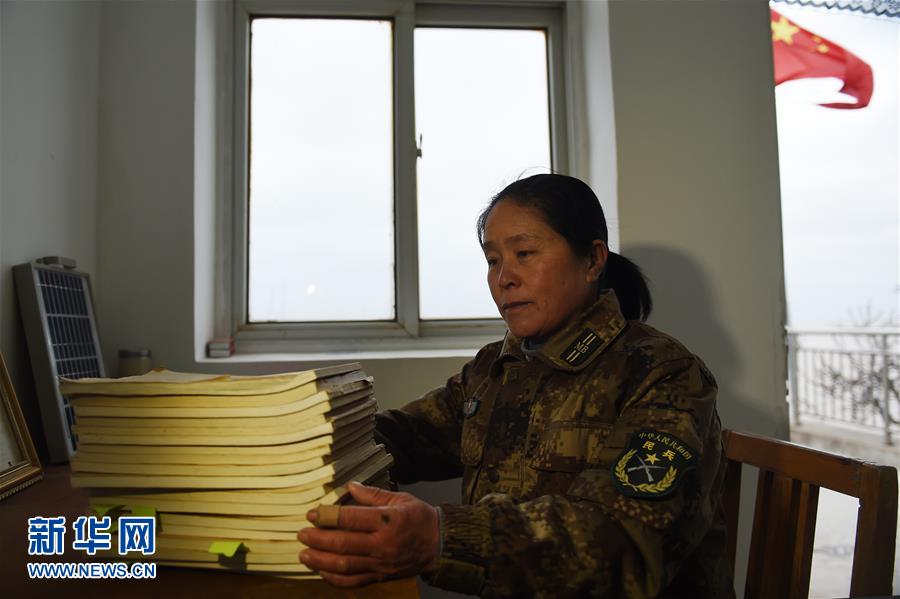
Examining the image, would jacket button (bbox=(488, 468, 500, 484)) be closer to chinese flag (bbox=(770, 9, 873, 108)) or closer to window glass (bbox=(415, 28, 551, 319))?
window glass (bbox=(415, 28, 551, 319))

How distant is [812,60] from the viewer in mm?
2182

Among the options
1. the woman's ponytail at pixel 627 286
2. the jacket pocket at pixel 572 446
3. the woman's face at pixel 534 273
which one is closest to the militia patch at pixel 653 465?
the jacket pocket at pixel 572 446

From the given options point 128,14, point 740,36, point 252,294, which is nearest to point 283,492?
point 252,294

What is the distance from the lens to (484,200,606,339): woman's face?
1141 millimetres

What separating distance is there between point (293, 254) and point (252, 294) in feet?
0.62

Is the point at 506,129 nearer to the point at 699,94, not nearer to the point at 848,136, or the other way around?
the point at 699,94

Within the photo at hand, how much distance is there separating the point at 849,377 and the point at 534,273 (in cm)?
A: 386

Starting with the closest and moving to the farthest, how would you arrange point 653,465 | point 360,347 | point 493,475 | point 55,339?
point 653,465 → point 493,475 → point 55,339 → point 360,347

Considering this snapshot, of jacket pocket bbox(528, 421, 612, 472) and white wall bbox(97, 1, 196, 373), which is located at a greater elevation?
white wall bbox(97, 1, 196, 373)

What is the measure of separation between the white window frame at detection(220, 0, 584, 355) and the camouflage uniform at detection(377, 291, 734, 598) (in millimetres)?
663

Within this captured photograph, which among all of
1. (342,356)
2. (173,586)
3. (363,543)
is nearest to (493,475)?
(363,543)

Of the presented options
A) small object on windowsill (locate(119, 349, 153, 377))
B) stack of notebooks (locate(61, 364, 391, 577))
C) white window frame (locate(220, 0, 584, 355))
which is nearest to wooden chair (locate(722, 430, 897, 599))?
stack of notebooks (locate(61, 364, 391, 577))

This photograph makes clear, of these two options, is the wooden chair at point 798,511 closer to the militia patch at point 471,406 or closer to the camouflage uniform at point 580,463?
the camouflage uniform at point 580,463

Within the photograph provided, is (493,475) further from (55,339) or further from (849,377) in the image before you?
(849,377)
